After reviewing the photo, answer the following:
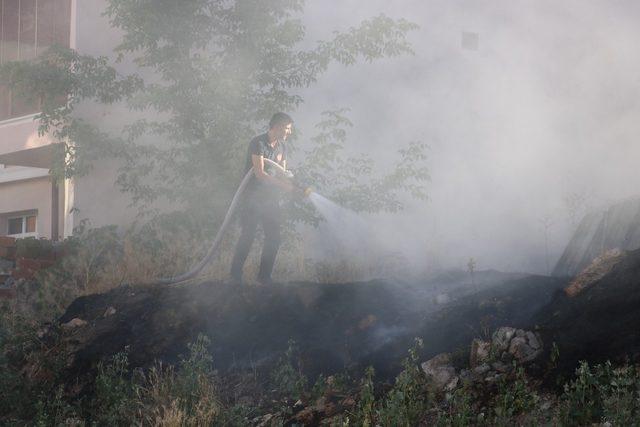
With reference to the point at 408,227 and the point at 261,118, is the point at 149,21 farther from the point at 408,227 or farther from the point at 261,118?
the point at 408,227

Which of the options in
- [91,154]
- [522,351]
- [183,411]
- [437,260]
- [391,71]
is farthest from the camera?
[391,71]

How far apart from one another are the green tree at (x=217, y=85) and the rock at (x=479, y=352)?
3.90 meters

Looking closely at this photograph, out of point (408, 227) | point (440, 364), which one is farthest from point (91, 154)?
point (440, 364)

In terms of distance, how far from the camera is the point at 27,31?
13.1 meters

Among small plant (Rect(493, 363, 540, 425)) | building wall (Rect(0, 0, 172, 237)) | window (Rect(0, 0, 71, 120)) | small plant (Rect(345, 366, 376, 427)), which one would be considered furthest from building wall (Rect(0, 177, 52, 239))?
small plant (Rect(493, 363, 540, 425))

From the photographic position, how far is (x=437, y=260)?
27.8 ft

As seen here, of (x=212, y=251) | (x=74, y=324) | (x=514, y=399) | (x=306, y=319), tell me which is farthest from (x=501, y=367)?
(x=74, y=324)

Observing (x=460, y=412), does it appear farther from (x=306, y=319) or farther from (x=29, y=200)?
(x=29, y=200)

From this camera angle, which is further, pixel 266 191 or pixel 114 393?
pixel 266 191

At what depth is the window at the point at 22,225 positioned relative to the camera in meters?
13.7

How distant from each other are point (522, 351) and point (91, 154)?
6601mm

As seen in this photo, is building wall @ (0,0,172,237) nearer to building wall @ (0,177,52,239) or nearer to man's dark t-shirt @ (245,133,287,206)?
building wall @ (0,177,52,239)

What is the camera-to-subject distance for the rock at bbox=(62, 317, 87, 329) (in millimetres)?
6929

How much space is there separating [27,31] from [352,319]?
31.9 feet
